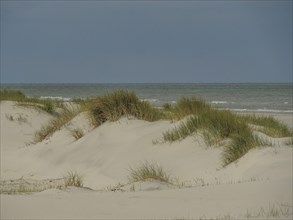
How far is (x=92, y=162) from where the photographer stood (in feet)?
37.8

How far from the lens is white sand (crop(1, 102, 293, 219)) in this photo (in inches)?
230

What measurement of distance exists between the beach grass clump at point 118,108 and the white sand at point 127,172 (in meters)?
0.27

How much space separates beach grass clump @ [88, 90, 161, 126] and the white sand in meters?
0.27

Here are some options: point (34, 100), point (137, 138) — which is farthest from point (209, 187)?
point (34, 100)

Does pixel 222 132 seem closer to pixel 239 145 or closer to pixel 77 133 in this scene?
pixel 239 145

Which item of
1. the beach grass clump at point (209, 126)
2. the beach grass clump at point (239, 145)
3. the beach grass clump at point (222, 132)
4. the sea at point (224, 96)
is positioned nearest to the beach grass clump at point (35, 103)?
Result: the sea at point (224, 96)

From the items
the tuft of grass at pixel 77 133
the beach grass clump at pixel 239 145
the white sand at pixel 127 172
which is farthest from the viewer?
the tuft of grass at pixel 77 133

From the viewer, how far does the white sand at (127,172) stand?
584 cm

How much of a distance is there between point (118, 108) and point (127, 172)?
298 cm

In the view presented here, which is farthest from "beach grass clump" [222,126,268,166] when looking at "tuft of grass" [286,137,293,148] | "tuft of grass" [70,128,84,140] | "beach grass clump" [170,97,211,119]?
"tuft of grass" [70,128,84,140]

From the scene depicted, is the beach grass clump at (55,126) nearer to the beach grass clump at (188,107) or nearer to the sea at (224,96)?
the sea at (224,96)

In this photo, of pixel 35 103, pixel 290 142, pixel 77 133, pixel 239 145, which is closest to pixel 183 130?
pixel 239 145

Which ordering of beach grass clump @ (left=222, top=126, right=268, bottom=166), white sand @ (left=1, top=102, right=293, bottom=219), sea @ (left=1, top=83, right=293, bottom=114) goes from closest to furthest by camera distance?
white sand @ (left=1, top=102, right=293, bottom=219)
beach grass clump @ (left=222, top=126, right=268, bottom=166)
sea @ (left=1, top=83, right=293, bottom=114)

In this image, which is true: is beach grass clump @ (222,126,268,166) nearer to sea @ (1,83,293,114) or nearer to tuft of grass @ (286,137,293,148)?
tuft of grass @ (286,137,293,148)
